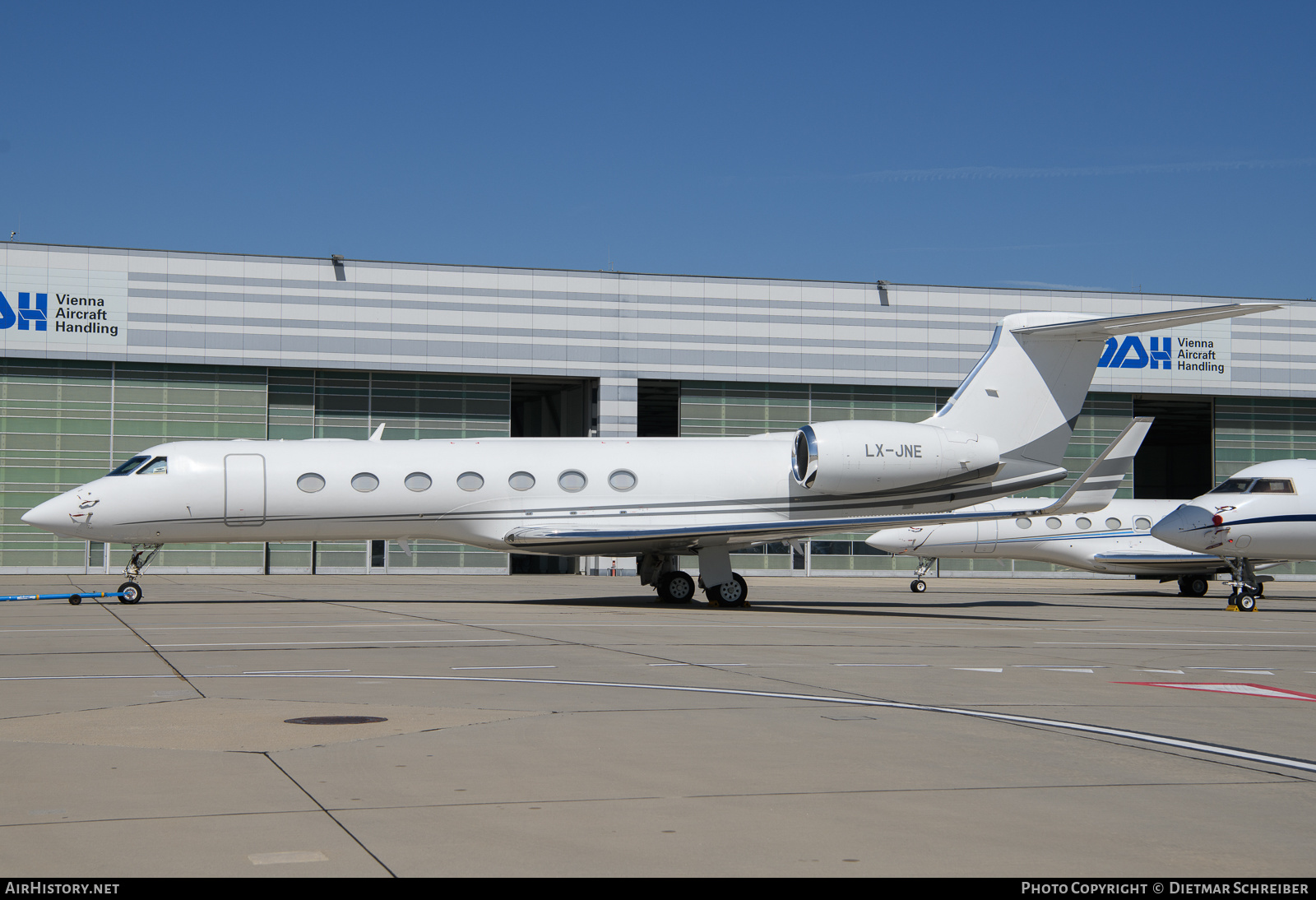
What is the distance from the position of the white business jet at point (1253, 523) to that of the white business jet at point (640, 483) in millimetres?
4287

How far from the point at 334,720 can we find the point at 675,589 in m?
15.7

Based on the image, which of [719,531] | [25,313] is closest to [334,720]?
[719,531]

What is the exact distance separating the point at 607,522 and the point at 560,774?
16.1m

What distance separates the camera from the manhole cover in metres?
7.47

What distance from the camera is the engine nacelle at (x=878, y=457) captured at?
70.1 feet

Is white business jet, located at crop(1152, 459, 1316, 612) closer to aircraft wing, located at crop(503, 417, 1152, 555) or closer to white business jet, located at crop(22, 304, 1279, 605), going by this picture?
aircraft wing, located at crop(503, 417, 1152, 555)

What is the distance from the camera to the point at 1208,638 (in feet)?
52.4

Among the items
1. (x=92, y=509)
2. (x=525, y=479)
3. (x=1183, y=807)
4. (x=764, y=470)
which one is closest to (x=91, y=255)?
(x=92, y=509)

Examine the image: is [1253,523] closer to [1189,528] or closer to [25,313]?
[1189,528]

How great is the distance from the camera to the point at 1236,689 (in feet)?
33.2

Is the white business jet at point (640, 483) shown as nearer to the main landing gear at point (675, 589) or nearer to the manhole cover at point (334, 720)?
the main landing gear at point (675, 589)

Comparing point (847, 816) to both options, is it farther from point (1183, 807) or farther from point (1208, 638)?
point (1208, 638)

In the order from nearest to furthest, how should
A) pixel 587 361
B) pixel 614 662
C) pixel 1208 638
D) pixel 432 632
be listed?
pixel 614 662 → pixel 432 632 → pixel 1208 638 → pixel 587 361

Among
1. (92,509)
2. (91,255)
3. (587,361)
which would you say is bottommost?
(92,509)
